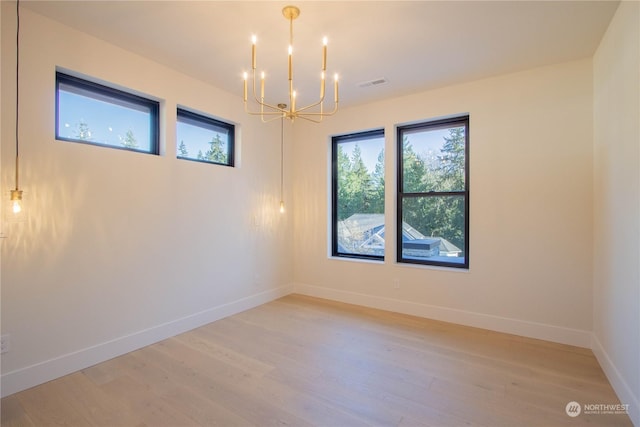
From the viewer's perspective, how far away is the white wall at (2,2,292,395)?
223 centimetres

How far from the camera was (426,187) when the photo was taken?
3881mm

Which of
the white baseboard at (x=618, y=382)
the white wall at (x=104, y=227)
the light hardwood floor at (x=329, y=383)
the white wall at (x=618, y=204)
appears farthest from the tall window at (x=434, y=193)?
the white wall at (x=104, y=227)

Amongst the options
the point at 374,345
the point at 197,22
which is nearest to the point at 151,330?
the point at 374,345

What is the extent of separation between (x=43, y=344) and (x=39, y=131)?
160cm

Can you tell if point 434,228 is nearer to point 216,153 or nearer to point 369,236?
point 369,236

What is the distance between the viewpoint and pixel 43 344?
231 centimetres

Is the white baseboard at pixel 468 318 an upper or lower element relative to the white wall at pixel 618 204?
lower

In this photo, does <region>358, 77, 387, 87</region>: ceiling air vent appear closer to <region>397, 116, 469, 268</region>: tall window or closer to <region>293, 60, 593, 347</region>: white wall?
<region>293, 60, 593, 347</region>: white wall

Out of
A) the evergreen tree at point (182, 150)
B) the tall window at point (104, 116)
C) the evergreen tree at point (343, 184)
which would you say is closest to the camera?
the tall window at point (104, 116)

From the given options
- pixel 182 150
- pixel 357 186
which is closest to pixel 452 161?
pixel 357 186

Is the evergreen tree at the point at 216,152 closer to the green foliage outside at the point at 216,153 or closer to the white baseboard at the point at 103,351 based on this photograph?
the green foliage outside at the point at 216,153

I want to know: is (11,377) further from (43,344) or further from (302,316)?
(302,316)

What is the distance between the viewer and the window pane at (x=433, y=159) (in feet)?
12.1

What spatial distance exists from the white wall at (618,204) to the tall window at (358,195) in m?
2.21
